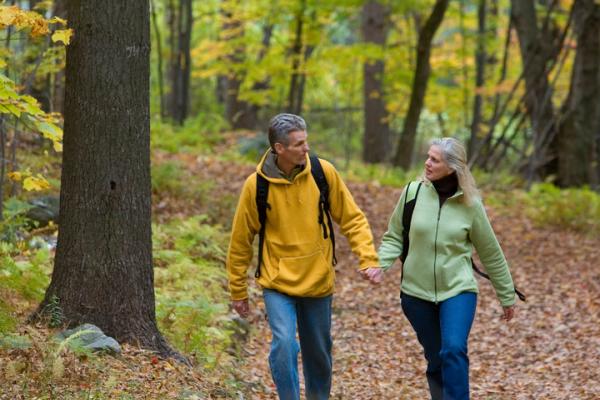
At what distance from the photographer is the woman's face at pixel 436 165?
5367mm

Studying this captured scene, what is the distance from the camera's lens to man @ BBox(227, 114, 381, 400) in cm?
517

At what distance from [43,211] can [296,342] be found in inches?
229

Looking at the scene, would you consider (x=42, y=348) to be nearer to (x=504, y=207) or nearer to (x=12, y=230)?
(x=12, y=230)

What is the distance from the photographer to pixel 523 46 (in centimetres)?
1852

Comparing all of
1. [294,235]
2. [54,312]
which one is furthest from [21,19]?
[294,235]

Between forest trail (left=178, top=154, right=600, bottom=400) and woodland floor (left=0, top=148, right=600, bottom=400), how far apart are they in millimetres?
11

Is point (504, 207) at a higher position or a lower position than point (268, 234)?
lower

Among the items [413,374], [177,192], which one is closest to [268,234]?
[413,374]

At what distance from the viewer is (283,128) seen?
201 inches

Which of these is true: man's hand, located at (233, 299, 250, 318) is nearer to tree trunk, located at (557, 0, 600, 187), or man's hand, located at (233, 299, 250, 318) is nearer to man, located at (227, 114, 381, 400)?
man, located at (227, 114, 381, 400)

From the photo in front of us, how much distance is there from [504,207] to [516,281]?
217 inches

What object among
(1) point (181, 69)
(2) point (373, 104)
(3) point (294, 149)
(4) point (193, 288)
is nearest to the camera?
(3) point (294, 149)

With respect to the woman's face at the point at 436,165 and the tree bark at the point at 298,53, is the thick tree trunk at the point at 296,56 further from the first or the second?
the woman's face at the point at 436,165

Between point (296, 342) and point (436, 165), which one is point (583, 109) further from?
point (296, 342)
